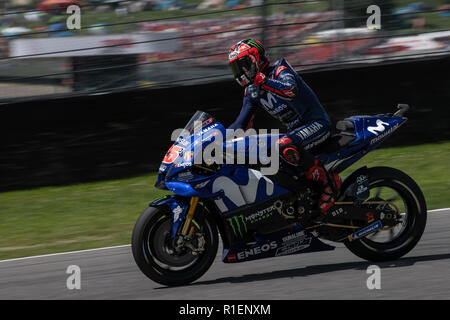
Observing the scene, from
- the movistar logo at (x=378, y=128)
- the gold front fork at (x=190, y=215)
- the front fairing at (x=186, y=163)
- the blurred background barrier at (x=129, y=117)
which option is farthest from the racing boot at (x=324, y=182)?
the blurred background barrier at (x=129, y=117)

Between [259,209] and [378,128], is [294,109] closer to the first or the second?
[378,128]

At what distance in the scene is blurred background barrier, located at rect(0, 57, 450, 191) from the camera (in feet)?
31.3

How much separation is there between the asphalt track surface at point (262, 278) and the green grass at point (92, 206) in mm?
801

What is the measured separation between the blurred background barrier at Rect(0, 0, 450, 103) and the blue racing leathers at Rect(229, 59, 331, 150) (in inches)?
155

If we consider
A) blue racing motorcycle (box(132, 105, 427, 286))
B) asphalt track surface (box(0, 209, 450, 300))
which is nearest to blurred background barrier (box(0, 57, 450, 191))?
asphalt track surface (box(0, 209, 450, 300))

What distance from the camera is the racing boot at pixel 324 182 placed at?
5.83 metres

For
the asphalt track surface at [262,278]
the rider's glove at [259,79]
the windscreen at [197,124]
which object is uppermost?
the rider's glove at [259,79]

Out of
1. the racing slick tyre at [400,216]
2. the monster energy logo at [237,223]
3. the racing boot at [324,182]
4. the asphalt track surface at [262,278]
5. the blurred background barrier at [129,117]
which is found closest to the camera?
the asphalt track surface at [262,278]

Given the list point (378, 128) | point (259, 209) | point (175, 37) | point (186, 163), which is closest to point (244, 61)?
point (186, 163)

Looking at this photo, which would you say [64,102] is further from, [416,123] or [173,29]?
[416,123]

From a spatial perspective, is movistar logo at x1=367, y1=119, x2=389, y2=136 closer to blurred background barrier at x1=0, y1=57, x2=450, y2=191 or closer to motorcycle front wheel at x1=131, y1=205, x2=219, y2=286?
motorcycle front wheel at x1=131, y1=205, x2=219, y2=286

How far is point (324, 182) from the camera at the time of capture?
590 centimetres

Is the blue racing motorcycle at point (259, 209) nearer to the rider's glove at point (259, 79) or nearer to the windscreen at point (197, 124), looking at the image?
the windscreen at point (197, 124)

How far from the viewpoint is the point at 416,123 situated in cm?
1057
